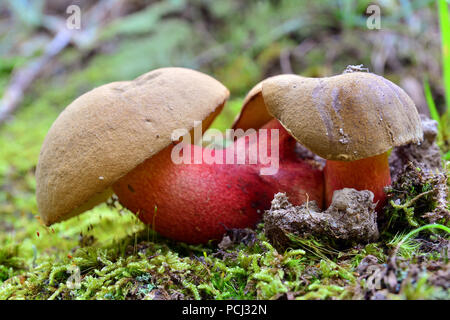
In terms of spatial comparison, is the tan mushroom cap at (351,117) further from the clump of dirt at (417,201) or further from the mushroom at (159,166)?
the mushroom at (159,166)

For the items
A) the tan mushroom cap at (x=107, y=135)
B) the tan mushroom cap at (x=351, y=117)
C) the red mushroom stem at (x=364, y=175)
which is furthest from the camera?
the red mushroom stem at (x=364, y=175)

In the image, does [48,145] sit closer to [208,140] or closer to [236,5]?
[208,140]

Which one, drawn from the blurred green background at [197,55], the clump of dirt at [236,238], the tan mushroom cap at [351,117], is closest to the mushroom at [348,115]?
the tan mushroom cap at [351,117]

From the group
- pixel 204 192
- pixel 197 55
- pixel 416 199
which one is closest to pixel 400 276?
pixel 416 199

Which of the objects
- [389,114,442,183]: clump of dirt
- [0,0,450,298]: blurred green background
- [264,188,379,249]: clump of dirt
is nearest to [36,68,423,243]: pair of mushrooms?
[264,188,379,249]: clump of dirt

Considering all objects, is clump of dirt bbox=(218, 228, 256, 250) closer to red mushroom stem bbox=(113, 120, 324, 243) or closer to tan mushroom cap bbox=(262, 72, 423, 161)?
red mushroom stem bbox=(113, 120, 324, 243)

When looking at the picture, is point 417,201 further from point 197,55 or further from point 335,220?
point 197,55
